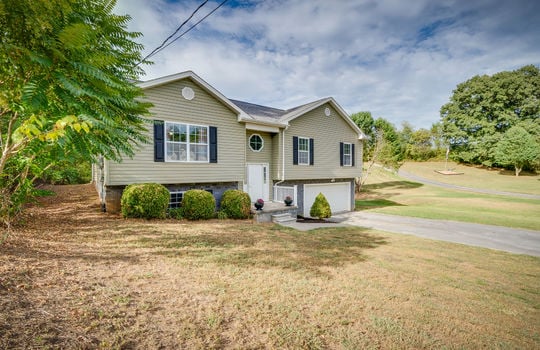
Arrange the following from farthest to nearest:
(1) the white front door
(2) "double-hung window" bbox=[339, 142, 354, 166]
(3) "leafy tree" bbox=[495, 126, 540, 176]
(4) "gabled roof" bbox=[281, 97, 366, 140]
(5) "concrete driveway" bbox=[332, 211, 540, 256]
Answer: (3) "leafy tree" bbox=[495, 126, 540, 176]
(2) "double-hung window" bbox=[339, 142, 354, 166]
(4) "gabled roof" bbox=[281, 97, 366, 140]
(1) the white front door
(5) "concrete driveway" bbox=[332, 211, 540, 256]

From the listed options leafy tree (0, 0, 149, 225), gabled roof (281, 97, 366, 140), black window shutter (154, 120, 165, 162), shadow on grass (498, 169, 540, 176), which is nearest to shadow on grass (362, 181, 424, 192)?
shadow on grass (498, 169, 540, 176)

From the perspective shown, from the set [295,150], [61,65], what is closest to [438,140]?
[295,150]

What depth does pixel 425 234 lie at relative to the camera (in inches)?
431

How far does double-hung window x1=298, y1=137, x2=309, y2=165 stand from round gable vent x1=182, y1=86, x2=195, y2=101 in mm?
6704

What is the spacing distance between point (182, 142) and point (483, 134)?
5546cm

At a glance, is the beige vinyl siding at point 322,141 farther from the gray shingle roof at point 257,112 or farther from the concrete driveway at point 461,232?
the concrete driveway at point 461,232

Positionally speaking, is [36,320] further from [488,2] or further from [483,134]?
[483,134]

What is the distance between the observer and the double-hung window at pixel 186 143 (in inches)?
401

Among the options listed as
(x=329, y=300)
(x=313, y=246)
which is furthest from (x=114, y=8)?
(x=313, y=246)

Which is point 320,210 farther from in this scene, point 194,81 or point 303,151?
point 194,81

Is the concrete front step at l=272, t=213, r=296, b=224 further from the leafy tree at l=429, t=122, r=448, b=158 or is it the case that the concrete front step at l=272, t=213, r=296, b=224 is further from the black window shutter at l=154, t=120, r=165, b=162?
the leafy tree at l=429, t=122, r=448, b=158

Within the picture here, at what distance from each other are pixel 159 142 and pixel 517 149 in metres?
52.9

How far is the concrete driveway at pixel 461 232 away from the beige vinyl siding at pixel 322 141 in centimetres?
356

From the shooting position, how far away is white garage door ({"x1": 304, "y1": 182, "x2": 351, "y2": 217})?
15.9 m
